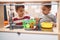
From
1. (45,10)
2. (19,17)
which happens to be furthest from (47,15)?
(19,17)

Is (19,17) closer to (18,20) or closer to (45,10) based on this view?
(18,20)

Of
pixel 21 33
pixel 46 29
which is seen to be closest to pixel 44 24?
Answer: pixel 46 29

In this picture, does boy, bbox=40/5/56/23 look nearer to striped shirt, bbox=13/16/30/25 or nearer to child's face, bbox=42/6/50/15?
child's face, bbox=42/6/50/15

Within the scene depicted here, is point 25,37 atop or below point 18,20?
below

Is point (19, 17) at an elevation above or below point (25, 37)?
above

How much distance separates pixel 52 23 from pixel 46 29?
0.06m

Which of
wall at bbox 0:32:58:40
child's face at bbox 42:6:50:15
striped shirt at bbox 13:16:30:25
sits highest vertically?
child's face at bbox 42:6:50:15

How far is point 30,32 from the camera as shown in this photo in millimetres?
812

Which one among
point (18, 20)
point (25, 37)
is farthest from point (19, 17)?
point (25, 37)

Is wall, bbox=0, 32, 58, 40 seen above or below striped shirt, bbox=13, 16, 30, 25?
below

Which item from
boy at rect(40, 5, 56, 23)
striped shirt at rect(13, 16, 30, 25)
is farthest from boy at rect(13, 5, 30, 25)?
boy at rect(40, 5, 56, 23)

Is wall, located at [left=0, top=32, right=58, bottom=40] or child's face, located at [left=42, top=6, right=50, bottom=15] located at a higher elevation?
child's face, located at [left=42, top=6, right=50, bottom=15]

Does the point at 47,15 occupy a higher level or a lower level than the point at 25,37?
higher

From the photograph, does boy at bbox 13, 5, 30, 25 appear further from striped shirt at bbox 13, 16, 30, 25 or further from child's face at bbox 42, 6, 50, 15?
child's face at bbox 42, 6, 50, 15
